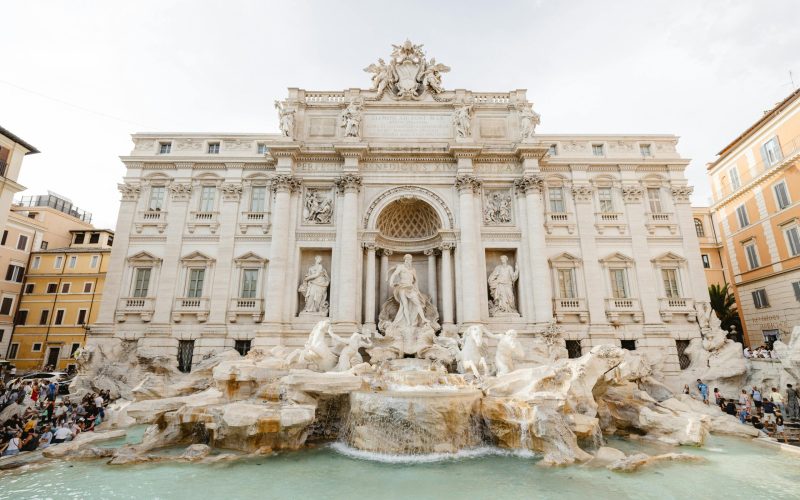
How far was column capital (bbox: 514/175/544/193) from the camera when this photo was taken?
19484 millimetres

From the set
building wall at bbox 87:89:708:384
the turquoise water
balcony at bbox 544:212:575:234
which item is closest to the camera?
the turquoise water

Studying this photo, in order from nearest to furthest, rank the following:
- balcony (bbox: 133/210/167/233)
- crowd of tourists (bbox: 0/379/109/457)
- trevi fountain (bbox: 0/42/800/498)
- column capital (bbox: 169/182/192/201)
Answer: crowd of tourists (bbox: 0/379/109/457)
trevi fountain (bbox: 0/42/800/498)
balcony (bbox: 133/210/167/233)
column capital (bbox: 169/182/192/201)

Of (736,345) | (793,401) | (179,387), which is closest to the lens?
(793,401)

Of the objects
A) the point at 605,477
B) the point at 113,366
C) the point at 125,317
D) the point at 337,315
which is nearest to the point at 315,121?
the point at 337,315

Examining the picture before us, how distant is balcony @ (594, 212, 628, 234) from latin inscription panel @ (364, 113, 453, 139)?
9.05m

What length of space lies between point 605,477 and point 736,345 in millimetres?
13602

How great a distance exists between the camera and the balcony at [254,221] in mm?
19922

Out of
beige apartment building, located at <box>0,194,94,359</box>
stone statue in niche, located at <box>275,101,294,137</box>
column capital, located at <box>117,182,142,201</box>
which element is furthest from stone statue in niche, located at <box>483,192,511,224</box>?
beige apartment building, located at <box>0,194,94,359</box>

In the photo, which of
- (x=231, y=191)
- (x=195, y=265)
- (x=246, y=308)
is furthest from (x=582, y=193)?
(x=195, y=265)

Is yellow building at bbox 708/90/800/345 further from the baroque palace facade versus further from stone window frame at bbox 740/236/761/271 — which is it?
the baroque palace facade

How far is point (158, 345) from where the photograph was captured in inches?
718

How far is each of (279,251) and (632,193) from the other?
18.8m

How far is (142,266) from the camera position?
1955 cm

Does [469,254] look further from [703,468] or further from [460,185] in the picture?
[703,468]
